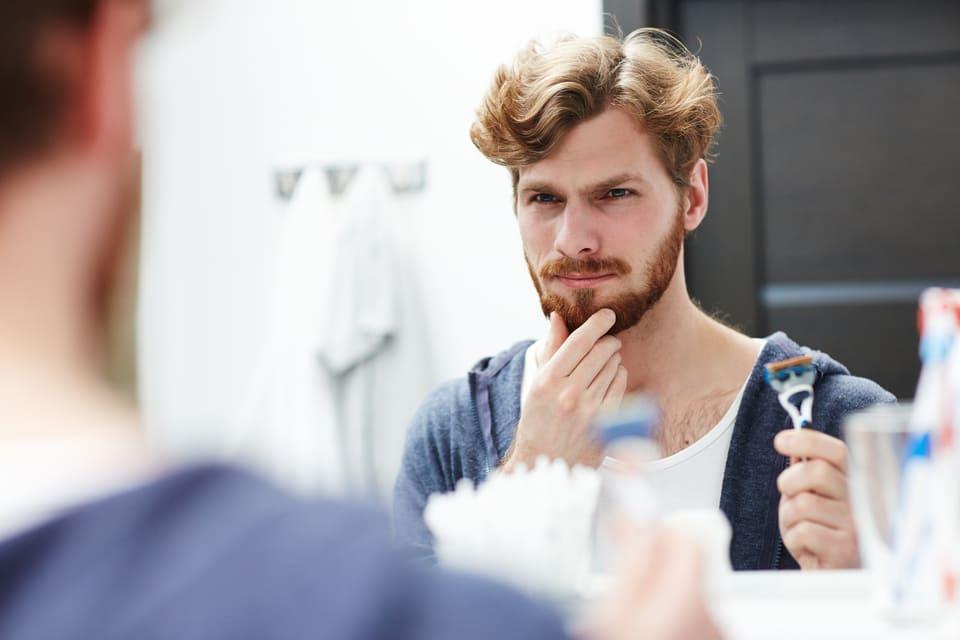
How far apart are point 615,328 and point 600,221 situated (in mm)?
135

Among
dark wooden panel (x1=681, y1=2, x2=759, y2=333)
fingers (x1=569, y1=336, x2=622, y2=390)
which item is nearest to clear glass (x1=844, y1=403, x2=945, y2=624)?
fingers (x1=569, y1=336, x2=622, y2=390)

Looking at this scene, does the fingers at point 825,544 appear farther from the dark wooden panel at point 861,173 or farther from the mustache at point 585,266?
the dark wooden panel at point 861,173

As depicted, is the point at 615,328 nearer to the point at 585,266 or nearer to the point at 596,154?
the point at 585,266

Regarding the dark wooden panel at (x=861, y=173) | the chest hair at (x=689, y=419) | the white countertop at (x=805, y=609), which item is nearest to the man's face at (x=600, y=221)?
the chest hair at (x=689, y=419)

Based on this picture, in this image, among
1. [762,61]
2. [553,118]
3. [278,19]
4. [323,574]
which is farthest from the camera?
[278,19]

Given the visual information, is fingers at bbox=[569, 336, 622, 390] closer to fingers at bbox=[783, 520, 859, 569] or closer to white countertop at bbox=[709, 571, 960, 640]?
fingers at bbox=[783, 520, 859, 569]

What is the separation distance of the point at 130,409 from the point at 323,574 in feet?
0.29

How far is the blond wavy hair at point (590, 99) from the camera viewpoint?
122 centimetres

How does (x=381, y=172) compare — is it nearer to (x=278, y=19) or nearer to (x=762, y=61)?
(x=278, y=19)

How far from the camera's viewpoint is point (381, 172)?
1.70 metres

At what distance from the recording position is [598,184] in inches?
47.7

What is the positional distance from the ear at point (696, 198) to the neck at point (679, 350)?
6 centimetres

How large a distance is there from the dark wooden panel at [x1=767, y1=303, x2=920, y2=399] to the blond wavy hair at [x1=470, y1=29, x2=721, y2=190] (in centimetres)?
45

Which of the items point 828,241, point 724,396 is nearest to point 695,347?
point 724,396
